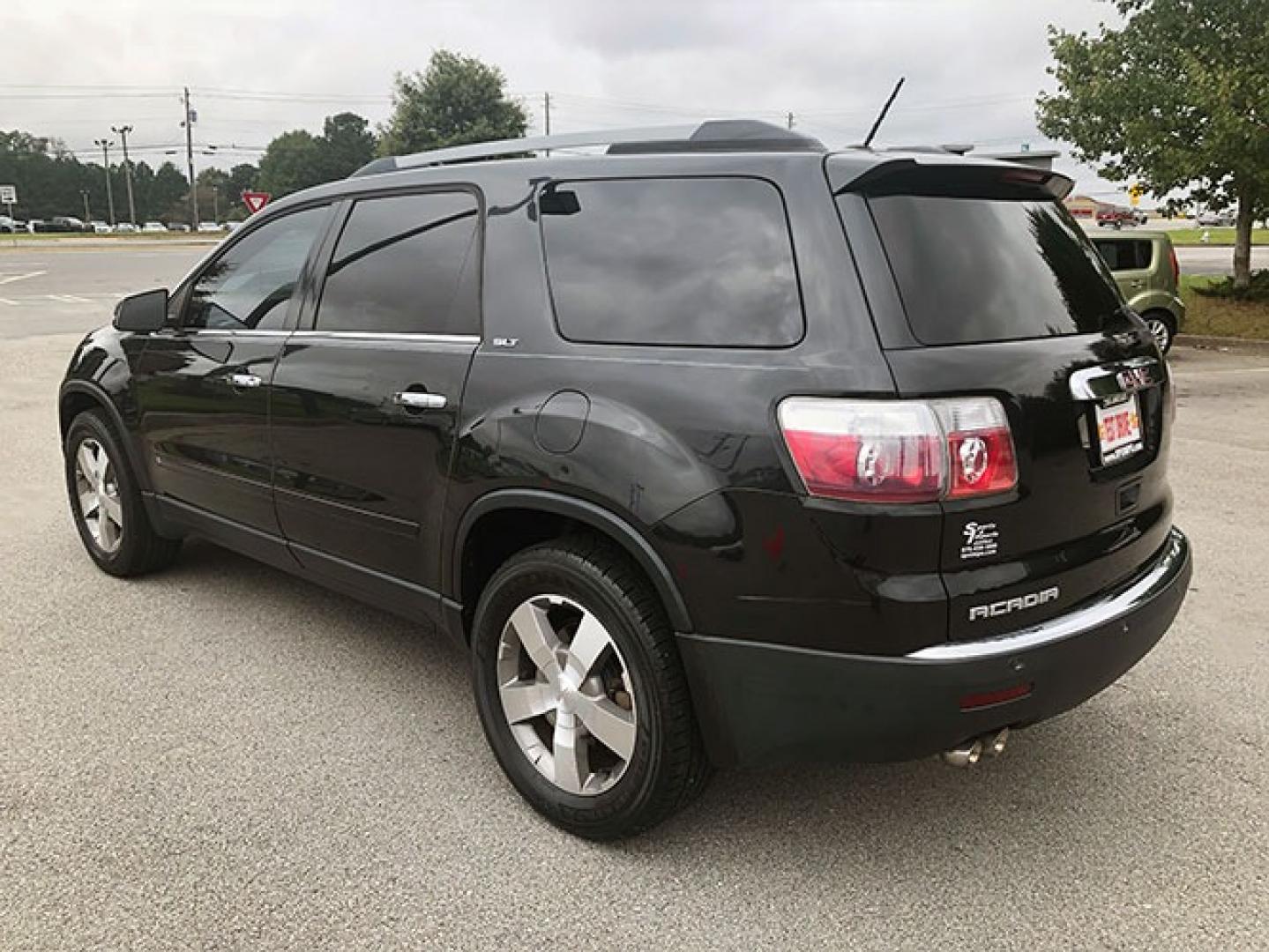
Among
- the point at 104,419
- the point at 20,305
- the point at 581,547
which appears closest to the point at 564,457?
the point at 581,547

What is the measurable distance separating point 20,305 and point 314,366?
64.5 ft

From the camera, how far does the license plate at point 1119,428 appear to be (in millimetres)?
2520

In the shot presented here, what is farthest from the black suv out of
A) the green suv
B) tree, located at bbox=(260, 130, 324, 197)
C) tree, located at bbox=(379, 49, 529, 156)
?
tree, located at bbox=(260, 130, 324, 197)

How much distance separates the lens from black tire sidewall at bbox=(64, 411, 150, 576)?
4.52 m

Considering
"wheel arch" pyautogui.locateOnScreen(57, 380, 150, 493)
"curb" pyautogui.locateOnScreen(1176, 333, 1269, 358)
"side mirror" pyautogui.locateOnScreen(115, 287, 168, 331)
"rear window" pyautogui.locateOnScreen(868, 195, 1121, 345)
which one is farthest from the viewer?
"curb" pyautogui.locateOnScreen(1176, 333, 1269, 358)

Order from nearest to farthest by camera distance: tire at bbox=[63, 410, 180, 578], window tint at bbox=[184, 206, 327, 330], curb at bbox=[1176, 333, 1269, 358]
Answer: window tint at bbox=[184, 206, 327, 330] < tire at bbox=[63, 410, 180, 578] < curb at bbox=[1176, 333, 1269, 358]

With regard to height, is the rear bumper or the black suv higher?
the black suv

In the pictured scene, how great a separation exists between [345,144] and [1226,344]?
102 m

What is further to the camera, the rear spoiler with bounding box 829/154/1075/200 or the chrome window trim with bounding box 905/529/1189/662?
the rear spoiler with bounding box 829/154/1075/200

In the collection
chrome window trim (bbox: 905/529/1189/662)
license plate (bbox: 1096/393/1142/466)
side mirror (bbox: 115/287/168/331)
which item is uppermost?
side mirror (bbox: 115/287/168/331)

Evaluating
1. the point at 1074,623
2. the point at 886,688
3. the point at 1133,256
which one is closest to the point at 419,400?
the point at 886,688

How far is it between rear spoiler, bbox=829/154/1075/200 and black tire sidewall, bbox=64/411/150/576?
349 centimetres

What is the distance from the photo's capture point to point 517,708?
9.45ft

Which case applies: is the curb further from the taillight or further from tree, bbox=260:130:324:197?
tree, bbox=260:130:324:197
